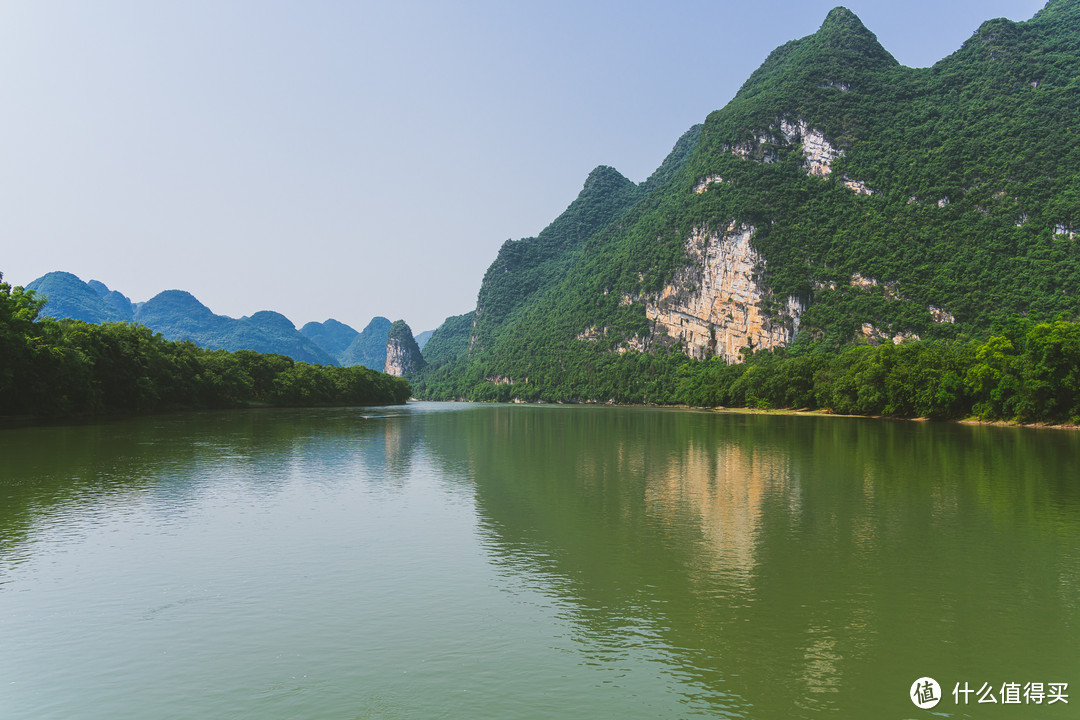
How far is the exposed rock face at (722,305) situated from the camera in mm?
160625

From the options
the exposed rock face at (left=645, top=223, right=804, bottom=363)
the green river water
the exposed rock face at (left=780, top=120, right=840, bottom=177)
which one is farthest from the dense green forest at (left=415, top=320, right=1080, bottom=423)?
the exposed rock face at (left=780, top=120, right=840, bottom=177)

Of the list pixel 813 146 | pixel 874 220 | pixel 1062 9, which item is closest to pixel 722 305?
pixel 874 220

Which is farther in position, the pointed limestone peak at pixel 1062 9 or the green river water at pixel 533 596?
the pointed limestone peak at pixel 1062 9

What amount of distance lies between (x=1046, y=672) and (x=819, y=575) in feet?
14.7

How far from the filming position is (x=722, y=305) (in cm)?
17362

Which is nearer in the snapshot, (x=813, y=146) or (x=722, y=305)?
(x=722, y=305)

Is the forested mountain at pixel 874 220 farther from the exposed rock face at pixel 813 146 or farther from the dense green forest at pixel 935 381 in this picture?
the dense green forest at pixel 935 381

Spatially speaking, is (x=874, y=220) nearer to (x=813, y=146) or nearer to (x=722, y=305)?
(x=813, y=146)

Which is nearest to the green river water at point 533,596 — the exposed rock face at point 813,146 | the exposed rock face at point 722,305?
the exposed rock face at point 722,305

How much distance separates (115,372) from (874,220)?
15507 cm

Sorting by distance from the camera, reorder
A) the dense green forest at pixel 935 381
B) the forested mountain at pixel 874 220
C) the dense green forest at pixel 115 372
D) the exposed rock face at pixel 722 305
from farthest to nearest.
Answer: the exposed rock face at pixel 722 305 < the forested mountain at pixel 874 220 < the dense green forest at pixel 935 381 < the dense green forest at pixel 115 372

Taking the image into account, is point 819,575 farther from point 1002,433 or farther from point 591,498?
A: point 1002,433

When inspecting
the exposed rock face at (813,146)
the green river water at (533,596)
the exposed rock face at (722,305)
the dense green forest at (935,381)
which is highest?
the exposed rock face at (813,146)

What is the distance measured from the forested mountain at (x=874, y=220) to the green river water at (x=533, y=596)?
114 metres
